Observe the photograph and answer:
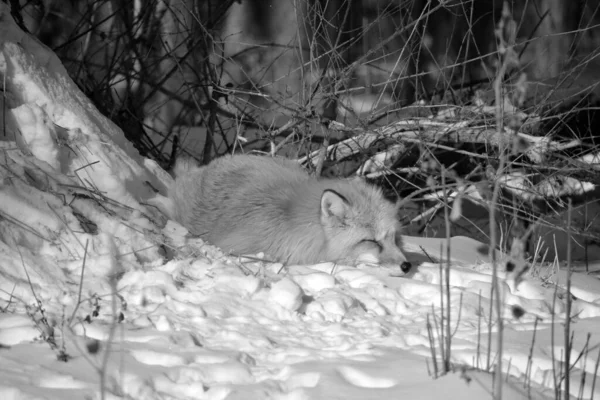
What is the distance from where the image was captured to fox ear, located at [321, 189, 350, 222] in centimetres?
399

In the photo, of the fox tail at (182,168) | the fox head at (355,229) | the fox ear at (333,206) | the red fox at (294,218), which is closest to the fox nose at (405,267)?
the red fox at (294,218)

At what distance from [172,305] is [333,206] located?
1.50 meters

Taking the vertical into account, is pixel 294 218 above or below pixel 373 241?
above

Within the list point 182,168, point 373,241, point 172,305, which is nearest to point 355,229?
point 373,241

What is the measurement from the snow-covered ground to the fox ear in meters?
0.42

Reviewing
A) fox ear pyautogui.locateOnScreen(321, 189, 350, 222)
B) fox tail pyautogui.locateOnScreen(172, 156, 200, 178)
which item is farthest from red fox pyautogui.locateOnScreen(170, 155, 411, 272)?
fox tail pyautogui.locateOnScreen(172, 156, 200, 178)

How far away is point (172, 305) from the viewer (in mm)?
2865

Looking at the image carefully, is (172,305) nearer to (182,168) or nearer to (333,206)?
(333,206)

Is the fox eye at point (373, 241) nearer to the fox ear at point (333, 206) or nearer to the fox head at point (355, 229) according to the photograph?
the fox head at point (355, 229)

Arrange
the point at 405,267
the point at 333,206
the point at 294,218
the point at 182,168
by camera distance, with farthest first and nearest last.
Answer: the point at 182,168 < the point at 294,218 < the point at 333,206 < the point at 405,267

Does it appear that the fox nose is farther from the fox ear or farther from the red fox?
the fox ear

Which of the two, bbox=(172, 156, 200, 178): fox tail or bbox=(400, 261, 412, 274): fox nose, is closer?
bbox=(400, 261, 412, 274): fox nose

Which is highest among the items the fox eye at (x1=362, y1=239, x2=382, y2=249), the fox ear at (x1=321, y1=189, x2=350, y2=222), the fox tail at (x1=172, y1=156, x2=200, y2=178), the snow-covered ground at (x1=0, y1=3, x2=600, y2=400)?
the fox tail at (x1=172, y1=156, x2=200, y2=178)

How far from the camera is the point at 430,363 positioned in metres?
2.32
